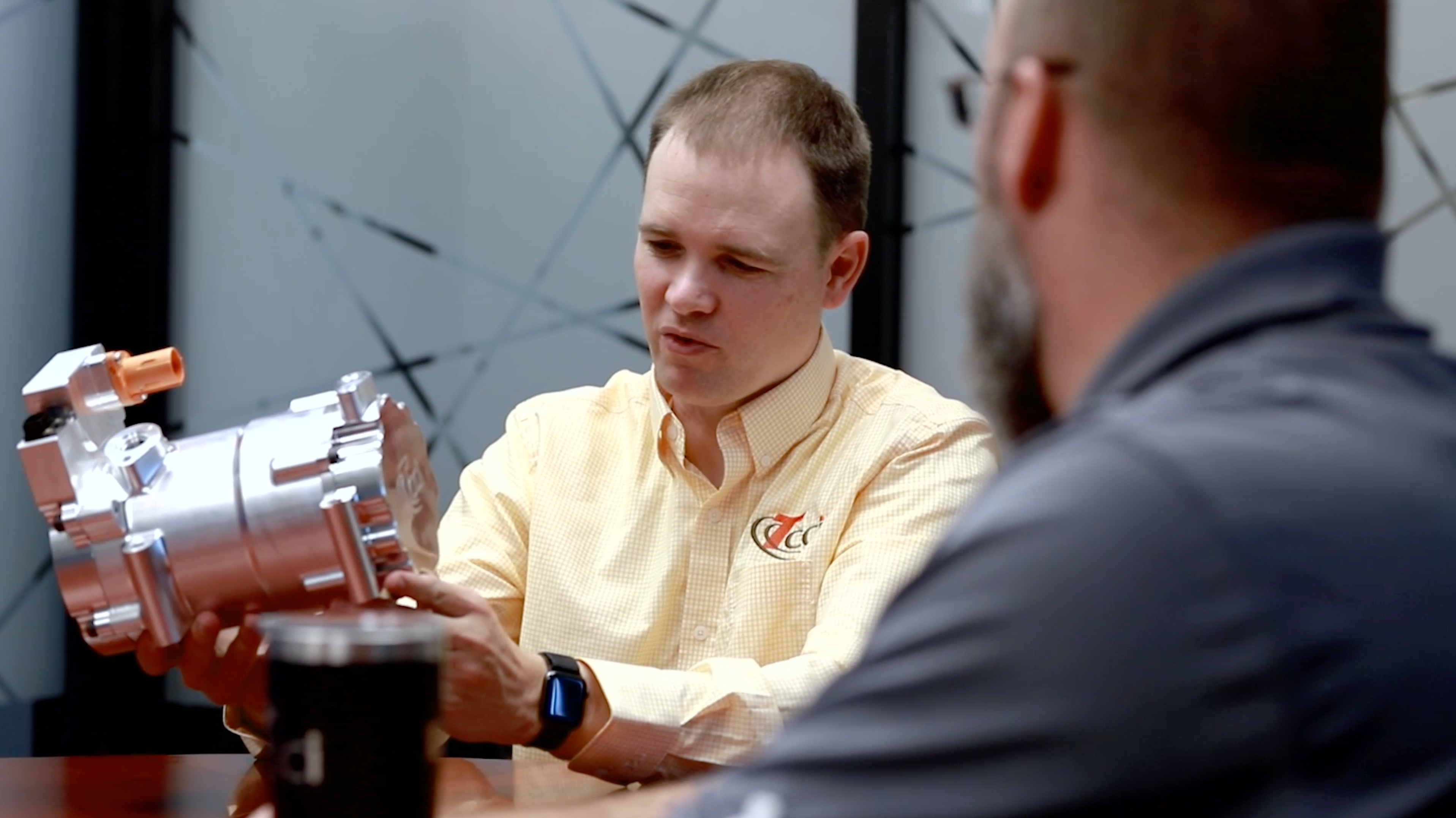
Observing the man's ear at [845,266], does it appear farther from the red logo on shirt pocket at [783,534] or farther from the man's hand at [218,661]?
the man's hand at [218,661]

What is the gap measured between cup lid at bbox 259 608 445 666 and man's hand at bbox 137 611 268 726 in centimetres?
53

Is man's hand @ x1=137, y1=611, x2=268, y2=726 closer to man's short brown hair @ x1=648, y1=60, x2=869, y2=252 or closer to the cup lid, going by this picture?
the cup lid

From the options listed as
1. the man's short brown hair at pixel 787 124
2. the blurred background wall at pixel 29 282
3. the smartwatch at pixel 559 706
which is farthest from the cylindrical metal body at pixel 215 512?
the blurred background wall at pixel 29 282

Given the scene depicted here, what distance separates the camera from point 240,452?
4.09 ft

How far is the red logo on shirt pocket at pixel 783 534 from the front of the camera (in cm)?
186

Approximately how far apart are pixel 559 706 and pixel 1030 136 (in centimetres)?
93

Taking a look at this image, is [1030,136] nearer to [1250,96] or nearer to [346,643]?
[1250,96]

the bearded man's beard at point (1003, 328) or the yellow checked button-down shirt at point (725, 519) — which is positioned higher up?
the bearded man's beard at point (1003, 328)

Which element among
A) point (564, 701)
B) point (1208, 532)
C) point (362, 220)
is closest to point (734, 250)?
point (564, 701)

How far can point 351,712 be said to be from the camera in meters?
0.72

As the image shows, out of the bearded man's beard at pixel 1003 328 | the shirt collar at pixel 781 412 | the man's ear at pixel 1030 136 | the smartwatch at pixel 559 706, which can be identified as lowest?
the smartwatch at pixel 559 706

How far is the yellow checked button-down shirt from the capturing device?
1.84 meters

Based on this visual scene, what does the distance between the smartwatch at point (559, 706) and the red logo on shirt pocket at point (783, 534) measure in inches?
14.3

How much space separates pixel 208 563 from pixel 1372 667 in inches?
35.7
